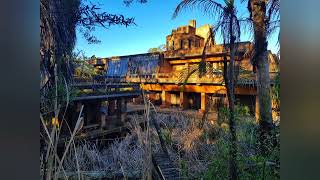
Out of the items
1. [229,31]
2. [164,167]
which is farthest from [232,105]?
[164,167]

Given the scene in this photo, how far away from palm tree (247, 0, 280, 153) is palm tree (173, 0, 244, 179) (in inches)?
3.8

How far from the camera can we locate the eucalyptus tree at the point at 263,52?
1330 mm

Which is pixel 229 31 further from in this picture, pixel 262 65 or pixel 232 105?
pixel 232 105

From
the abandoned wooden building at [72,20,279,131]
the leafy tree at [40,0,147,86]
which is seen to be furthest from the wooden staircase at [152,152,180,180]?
the leafy tree at [40,0,147,86]

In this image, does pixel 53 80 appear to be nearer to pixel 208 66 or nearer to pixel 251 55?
pixel 208 66

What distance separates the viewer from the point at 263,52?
4.40 ft

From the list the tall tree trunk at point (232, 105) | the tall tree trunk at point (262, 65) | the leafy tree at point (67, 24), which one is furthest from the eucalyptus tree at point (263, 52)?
the leafy tree at point (67, 24)

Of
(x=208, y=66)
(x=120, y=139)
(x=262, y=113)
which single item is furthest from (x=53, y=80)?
(x=262, y=113)

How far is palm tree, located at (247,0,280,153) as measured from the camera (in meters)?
1.33

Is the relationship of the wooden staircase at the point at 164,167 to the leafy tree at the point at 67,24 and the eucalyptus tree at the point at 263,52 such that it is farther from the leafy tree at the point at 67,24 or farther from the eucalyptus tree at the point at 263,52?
the leafy tree at the point at 67,24
